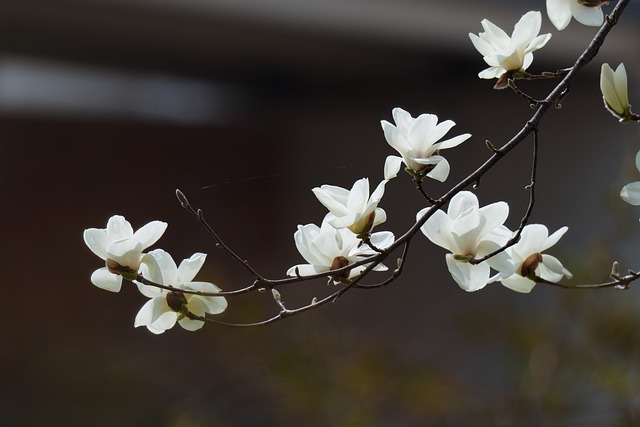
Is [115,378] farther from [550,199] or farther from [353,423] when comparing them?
[550,199]

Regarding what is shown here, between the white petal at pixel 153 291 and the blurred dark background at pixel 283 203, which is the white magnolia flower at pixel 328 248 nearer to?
the white petal at pixel 153 291

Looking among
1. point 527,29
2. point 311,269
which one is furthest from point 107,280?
point 527,29

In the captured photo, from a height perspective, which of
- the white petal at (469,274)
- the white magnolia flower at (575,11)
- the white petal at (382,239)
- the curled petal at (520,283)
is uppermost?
the white magnolia flower at (575,11)

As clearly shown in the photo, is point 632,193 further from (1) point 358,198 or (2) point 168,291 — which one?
(2) point 168,291

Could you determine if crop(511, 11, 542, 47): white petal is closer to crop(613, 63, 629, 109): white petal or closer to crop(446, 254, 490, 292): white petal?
crop(613, 63, 629, 109): white petal

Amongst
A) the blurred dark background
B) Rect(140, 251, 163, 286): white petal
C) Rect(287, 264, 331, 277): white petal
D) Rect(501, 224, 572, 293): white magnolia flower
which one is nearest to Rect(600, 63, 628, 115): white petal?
Rect(501, 224, 572, 293): white magnolia flower

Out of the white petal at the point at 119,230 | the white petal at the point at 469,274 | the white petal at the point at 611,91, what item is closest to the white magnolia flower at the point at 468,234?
the white petal at the point at 469,274
